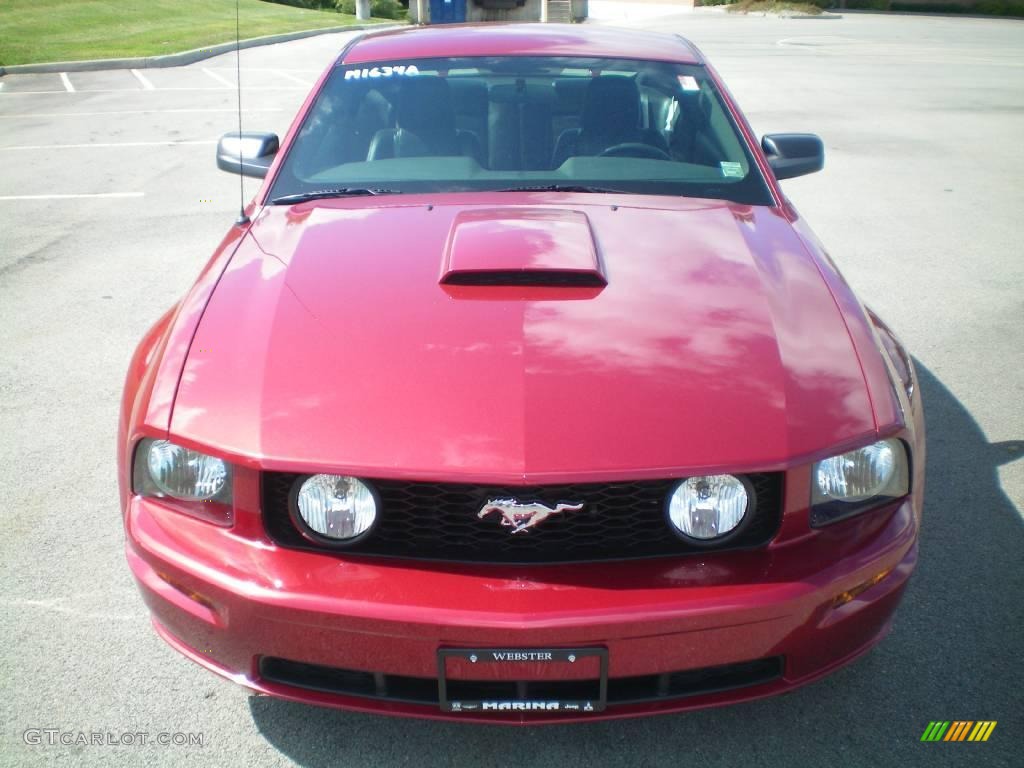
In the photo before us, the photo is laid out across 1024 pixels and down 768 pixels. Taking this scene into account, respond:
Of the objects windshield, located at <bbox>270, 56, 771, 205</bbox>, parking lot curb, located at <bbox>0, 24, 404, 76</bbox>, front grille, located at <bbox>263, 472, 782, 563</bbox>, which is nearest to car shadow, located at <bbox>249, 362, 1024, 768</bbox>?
front grille, located at <bbox>263, 472, 782, 563</bbox>

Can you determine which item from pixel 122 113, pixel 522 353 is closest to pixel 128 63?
pixel 122 113

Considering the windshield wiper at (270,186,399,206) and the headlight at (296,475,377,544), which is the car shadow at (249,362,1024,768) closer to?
the headlight at (296,475,377,544)

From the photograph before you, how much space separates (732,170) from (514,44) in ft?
3.43

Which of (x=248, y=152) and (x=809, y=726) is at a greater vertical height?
(x=248, y=152)

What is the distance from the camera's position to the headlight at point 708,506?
214 centimetres

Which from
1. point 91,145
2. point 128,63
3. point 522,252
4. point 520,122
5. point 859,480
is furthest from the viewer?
point 128,63

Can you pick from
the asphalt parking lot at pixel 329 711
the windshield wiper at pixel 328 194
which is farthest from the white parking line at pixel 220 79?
the windshield wiper at pixel 328 194

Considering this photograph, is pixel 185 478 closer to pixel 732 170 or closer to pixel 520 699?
pixel 520 699

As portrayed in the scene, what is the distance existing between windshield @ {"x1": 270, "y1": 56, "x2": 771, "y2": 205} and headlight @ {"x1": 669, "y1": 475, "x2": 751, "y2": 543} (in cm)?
146

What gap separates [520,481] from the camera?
6.61 feet

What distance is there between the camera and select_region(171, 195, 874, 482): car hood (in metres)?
2.09

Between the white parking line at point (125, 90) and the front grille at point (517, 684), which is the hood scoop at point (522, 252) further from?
the white parking line at point (125, 90)

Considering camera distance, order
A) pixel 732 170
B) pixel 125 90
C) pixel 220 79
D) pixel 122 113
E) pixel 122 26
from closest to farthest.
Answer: pixel 732 170
pixel 122 113
pixel 125 90
pixel 220 79
pixel 122 26

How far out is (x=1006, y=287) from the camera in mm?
6059
